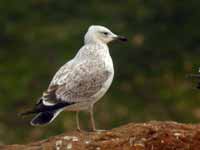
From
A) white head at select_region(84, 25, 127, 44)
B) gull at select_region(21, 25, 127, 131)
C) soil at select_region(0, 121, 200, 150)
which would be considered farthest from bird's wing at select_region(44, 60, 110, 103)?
soil at select_region(0, 121, 200, 150)

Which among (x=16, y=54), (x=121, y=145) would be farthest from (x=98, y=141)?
(x=16, y=54)

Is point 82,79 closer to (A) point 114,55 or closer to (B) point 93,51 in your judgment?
(B) point 93,51

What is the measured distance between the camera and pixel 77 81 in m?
10.3

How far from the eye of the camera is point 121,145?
8.98 meters

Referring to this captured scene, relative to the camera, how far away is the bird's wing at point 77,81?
10.2 meters

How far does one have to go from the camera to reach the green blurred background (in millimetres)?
20312

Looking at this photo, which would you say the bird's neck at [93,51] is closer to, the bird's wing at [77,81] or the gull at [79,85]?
the gull at [79,85]

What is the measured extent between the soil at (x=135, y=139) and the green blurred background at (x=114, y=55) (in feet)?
31.6

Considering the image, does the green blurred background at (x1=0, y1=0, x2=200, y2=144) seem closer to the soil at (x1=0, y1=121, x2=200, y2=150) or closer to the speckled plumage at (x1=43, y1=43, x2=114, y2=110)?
the speckled plumage at (x1=43, y1=43, x2=114, y2=110)

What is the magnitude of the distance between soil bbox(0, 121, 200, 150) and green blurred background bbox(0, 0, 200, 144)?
9619 mm

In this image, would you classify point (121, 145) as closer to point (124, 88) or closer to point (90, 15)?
point (124, 88)

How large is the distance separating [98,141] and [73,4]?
620 inches

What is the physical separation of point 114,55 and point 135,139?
12.8 m

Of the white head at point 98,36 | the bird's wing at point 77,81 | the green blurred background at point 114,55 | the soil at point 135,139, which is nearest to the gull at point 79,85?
the bird's wing at point 77,81
